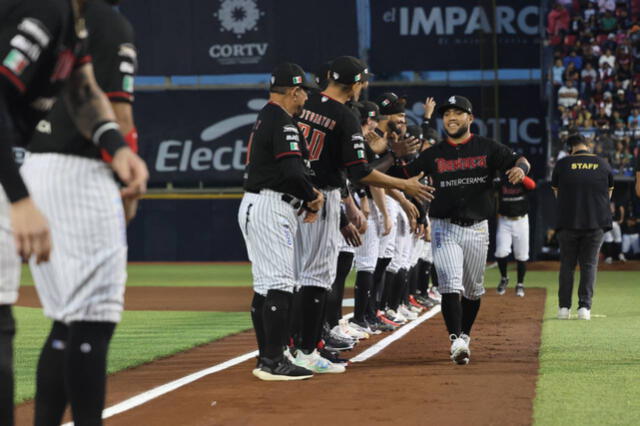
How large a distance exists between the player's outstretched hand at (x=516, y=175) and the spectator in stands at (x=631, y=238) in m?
22.0

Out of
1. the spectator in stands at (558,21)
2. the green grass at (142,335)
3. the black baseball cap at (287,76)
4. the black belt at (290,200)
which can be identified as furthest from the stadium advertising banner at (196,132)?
the black belt at (290,200)

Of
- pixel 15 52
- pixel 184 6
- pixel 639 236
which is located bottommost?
pixel 639 236

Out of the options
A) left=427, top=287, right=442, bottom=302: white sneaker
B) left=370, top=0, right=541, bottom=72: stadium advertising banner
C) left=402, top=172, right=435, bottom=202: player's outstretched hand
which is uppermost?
left=370, top=0, right=541, bottom=72: stadium advertising banner

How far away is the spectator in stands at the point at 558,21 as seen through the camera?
32.1 m

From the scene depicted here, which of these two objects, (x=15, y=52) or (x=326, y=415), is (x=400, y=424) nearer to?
(x=326, y=415)

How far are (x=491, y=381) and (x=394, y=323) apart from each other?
4.57 m

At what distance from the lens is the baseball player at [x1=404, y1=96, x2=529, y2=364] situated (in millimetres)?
8836

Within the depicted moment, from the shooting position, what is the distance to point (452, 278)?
8.77 m

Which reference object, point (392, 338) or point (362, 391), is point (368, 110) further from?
point (362, 391)

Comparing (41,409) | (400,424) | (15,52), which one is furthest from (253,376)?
(15,52)

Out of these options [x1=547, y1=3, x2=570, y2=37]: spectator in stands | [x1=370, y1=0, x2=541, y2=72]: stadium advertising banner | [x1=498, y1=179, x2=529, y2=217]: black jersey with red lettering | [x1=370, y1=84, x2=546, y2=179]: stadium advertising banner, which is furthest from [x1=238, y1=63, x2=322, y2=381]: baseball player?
[x1=547, y1=3, x2=570, y2=37]: spectator in stands

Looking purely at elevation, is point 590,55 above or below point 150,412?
above

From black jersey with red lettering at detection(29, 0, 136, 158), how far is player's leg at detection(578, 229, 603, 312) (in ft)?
31.1

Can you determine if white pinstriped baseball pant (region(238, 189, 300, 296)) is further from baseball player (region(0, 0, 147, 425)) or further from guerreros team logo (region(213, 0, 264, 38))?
guerreros team logo (region(213, 0, 264, 38))
